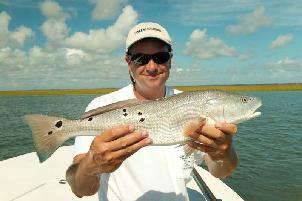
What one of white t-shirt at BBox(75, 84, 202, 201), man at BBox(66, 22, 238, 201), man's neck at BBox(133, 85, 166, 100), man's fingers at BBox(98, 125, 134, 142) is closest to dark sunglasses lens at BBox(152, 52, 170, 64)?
man at BBox(66, 22, 238, 201)

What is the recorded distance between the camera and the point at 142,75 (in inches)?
187

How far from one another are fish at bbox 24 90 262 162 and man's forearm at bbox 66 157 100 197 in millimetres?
395

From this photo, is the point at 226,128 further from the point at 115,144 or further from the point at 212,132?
the point at 115,144

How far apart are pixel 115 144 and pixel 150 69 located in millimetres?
1359

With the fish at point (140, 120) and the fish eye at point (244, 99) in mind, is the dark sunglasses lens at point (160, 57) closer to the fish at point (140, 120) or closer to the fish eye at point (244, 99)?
the fish at point (140, 120)

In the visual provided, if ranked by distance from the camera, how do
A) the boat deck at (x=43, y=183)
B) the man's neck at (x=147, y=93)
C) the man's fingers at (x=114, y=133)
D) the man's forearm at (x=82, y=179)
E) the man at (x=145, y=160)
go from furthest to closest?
1. the boat deck at (x=43, y=183)
2. the man's neck at (x=147, y=93)
3. the man at (x=145, y=160)
4. the man's forearm at (x=82, y=179)
5. the man's fingers at (x=114, y=133)

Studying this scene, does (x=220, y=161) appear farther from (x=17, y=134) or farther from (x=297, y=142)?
(x=17, y=134)

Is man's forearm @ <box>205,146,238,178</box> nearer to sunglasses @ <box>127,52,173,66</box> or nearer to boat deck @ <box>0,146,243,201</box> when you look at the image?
sunglasses @ <box>127,52,173,66</box>

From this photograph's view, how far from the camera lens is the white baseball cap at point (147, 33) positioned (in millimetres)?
4680

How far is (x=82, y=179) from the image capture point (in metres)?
4.29

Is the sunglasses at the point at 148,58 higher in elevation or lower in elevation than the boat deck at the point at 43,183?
higher

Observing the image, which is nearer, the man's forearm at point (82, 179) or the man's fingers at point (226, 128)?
the man's fingers at point (226, 128)

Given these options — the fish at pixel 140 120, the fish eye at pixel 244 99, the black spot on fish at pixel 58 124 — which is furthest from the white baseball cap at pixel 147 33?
the black spot on fish at pixel 58 124

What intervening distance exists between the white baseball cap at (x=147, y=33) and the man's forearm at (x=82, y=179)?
164 centimetres
